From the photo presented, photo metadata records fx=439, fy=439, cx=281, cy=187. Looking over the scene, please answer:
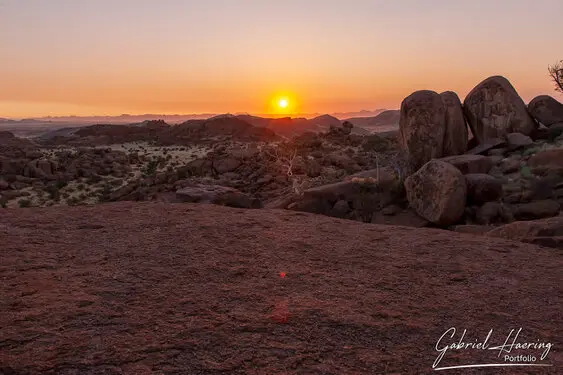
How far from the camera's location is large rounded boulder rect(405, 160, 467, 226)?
1101 centimetres

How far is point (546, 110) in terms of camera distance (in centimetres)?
1880

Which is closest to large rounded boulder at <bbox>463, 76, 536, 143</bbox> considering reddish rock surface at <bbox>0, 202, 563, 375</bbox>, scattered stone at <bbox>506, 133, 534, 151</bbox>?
scattered stone at <bbox>506, 133, 534, 151</bbox>

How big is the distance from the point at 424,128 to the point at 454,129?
60.4 inches

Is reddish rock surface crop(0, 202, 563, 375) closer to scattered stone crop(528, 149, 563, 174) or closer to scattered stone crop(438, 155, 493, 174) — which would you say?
scattered stone crop(438, 155, 493, 174)

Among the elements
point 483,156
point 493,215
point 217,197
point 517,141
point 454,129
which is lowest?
point 493,215

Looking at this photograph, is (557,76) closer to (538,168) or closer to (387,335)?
(538,168)

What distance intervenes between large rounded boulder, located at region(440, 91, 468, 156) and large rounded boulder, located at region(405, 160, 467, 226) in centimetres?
508

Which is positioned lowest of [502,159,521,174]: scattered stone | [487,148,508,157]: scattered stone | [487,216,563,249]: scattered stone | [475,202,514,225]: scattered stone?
[475,202,514,225]: scattered stone

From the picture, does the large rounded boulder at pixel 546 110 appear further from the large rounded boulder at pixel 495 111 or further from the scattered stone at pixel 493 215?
the scattered stone at pixel 493 215

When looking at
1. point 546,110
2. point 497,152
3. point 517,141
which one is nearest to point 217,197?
point 497,152

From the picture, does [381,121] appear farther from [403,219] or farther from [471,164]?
[403,219]

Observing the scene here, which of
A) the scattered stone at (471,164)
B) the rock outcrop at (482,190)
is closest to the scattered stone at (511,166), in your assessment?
the scattered stone at (471,164)

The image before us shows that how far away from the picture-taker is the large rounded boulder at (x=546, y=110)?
18.6 metres

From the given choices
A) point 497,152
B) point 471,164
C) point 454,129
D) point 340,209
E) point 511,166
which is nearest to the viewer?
point 340,209
